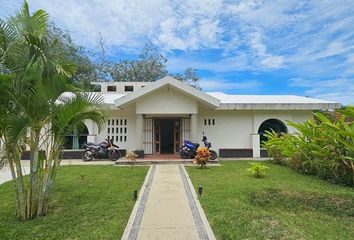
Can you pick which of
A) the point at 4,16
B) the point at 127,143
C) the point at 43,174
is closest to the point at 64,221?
the point at 43,174

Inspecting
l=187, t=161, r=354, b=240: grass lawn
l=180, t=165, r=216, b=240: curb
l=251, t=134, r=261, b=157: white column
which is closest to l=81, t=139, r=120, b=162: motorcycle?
l=187, t=161, r=354, b=240: grass lawn

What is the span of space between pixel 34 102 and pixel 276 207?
214 inches

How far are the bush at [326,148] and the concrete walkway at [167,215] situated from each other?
15.4 feet

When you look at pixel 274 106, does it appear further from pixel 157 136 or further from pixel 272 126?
pixel 157 136

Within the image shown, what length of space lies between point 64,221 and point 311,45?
16.2 meters

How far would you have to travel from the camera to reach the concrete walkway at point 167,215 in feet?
15.2

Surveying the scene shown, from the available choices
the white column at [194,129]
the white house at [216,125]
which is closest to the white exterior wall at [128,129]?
the white house at [216,125]

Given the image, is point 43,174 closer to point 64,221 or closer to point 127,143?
point 64,221

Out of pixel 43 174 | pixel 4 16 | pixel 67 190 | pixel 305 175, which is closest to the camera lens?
pixel 4 16

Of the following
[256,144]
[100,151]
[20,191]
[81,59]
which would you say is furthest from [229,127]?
[81,59]

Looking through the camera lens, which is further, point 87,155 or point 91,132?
point 91,132

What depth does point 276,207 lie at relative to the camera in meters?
6.22

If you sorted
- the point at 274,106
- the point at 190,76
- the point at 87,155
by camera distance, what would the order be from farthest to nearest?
the point at 190,76, the point at 274,106, the point at 87,155

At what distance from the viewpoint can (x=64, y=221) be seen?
17.6ft
